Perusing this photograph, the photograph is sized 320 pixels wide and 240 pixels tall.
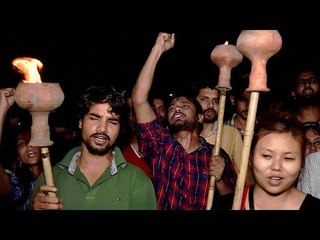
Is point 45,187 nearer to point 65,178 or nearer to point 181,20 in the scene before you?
point 65,178

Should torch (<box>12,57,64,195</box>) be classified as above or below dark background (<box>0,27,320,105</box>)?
below

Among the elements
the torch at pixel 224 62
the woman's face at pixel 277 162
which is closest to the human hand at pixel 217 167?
the torch at pixel 224 62

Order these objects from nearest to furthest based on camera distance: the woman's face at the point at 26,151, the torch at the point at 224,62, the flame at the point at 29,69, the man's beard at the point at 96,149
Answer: the flame at the point at 29,69
the torch at the point at 224,62
the man's beard at the point at 96,149
the woman's face at the point at 26,151

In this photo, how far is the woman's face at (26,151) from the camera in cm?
433

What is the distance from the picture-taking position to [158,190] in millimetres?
3730

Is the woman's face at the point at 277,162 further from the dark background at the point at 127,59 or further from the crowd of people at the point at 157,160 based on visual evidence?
the dark background at the point at 127,59

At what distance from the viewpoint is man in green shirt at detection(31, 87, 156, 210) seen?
305 cm

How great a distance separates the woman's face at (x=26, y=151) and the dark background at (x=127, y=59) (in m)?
3.42

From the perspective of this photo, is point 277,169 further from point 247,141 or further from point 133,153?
point 133,153

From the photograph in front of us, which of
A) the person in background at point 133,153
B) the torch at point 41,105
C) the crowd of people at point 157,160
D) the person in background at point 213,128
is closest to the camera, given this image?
the torch at point 41,105

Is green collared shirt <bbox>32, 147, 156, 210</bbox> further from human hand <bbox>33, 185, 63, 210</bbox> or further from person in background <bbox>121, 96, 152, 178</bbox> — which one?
person in background <bbox>121, 96, 152, 178</bbox>

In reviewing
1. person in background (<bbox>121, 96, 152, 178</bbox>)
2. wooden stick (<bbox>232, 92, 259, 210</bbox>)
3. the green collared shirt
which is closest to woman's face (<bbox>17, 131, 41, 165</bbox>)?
person in background (<bbox>121, 96, 152, 178</bbox>)

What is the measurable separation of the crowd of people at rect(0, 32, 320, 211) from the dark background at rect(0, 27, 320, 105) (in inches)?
117

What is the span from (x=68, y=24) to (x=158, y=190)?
1.36 metres
